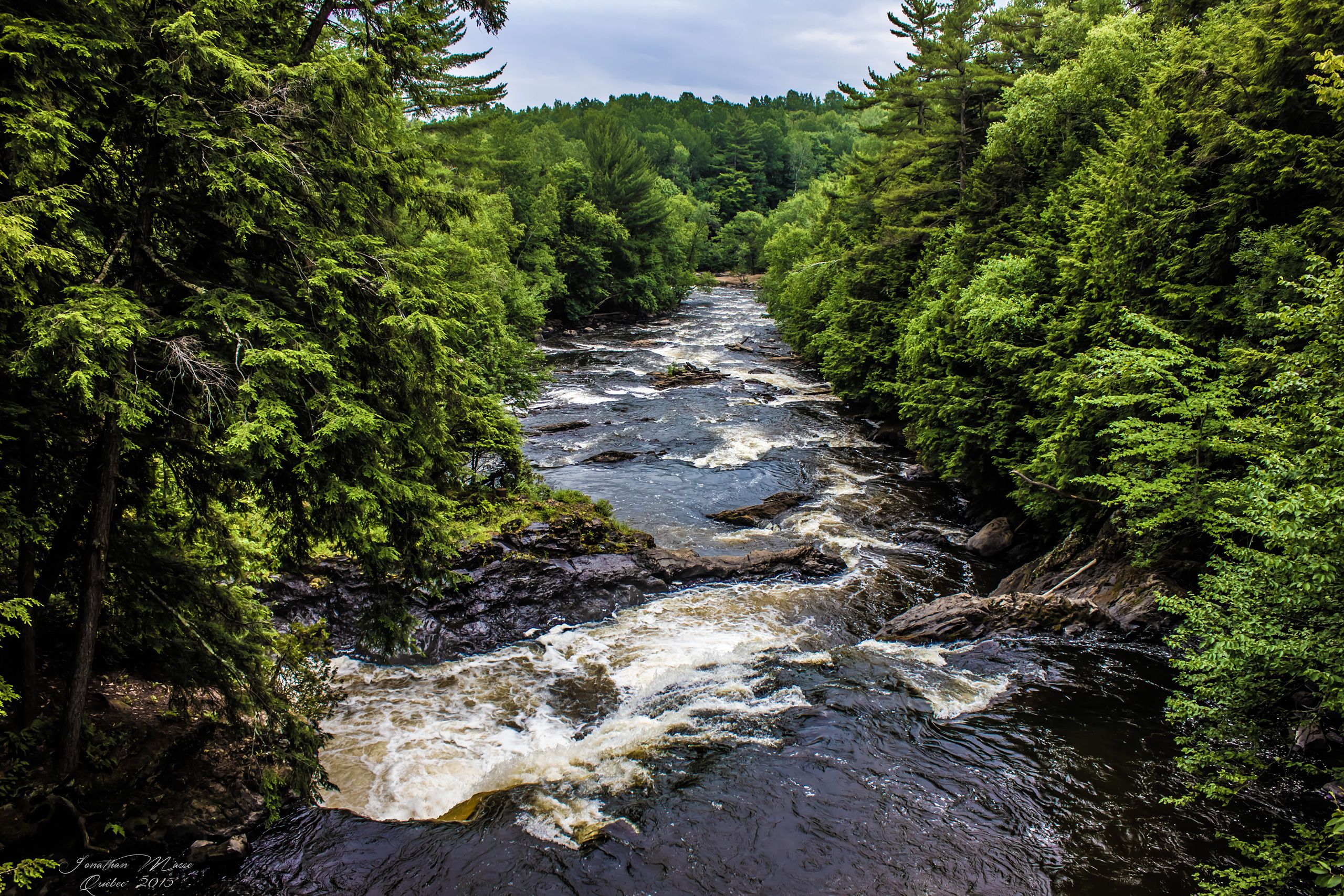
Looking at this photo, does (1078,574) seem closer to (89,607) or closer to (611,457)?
(611,457)

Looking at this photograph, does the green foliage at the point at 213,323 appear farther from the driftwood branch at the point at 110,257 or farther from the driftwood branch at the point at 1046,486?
the driftwood branch at the point at 1046,486

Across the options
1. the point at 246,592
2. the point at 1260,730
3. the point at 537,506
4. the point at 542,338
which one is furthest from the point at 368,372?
the point at 542,338

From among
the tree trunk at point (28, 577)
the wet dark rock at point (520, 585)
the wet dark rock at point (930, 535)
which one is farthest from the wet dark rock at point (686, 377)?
the tree trunk at point (28, 577)

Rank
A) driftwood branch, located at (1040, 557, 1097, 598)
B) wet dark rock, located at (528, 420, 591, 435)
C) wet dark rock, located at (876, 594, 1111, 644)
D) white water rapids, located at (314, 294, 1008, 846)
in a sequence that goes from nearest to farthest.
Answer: white water rapids, located at (314, 294, 1008, 846) → wet dark rock, located at (876, 594, 1111, 644) → driftwood branch, located at (1040, 557, 1097, 598) → wet dark rock, located at (528, 420, 591, 435)

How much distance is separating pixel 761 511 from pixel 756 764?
32.3 ft

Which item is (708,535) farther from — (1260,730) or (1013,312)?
(1260,730)

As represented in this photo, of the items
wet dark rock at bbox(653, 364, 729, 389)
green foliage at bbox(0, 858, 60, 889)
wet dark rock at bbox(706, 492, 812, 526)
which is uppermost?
wet dark rock at bbox(653, 364, 729, 389)

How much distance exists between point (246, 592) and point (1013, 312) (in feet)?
52.8

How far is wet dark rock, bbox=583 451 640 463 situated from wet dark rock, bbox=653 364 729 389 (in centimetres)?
1015

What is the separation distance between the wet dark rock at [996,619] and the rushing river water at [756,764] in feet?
1.45

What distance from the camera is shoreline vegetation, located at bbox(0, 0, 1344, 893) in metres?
5.23

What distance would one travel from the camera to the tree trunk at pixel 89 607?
17.9 feet

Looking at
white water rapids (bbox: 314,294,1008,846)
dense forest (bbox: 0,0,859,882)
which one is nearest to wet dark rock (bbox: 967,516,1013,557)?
white water rapids (bbox: 314,294,1008,846)

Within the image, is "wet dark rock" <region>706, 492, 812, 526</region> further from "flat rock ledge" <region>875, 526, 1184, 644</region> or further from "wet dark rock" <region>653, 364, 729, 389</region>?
"wet dark rock" <region>653, 364, 729, 389</region>
